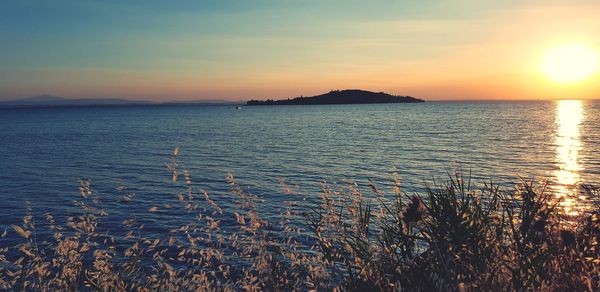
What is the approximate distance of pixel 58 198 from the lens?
29.5m

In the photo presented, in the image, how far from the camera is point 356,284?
6969 millimetres

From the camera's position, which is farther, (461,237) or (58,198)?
(58,198)

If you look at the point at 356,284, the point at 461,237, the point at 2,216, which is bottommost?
the point at 2,216

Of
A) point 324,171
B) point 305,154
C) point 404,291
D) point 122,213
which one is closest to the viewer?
point 404,291

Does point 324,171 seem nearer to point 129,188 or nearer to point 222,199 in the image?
point 222,199

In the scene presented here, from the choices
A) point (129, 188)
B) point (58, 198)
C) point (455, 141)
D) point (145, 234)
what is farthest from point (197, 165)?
point (455, 141)

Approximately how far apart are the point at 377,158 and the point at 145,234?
96.8 feet

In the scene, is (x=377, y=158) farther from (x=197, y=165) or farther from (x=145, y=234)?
(x=145, y=234)

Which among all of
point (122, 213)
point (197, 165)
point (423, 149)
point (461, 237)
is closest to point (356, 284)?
point (461, 237)

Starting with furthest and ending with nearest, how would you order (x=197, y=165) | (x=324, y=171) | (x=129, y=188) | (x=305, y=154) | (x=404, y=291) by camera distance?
(x=305, y=154) < (x=197, y=165) < (x=324, y=171) < (x=129, y=188) < (x=404, y=291)

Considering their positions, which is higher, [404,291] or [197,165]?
[404,291]

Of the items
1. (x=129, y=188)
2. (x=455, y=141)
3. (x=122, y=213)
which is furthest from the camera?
(x=455, y=141)

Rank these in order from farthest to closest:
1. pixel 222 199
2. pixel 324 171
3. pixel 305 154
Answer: pixel 305 154 < pixel 324 171 < pixel 222 199

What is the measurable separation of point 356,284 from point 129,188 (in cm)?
2754
